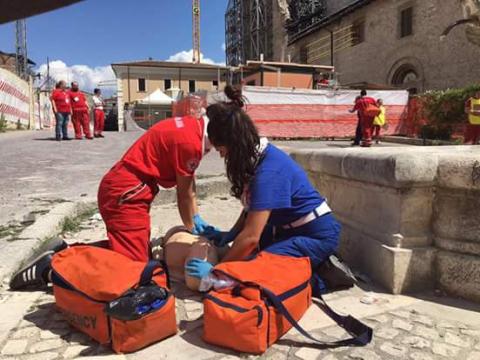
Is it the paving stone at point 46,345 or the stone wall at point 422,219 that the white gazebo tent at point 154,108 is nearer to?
the stone wall at point 422,219

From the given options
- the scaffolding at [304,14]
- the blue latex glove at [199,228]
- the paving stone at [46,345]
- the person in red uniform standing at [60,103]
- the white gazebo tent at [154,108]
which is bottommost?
the paving stone at [46,345]

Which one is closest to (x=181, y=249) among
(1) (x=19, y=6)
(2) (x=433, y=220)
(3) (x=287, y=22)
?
(2) (x=433, y=220)

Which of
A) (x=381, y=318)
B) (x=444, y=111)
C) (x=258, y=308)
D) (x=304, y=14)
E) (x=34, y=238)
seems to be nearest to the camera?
(x=258, y=308)

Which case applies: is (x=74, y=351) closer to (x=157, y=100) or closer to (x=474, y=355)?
(x=474, y=355)

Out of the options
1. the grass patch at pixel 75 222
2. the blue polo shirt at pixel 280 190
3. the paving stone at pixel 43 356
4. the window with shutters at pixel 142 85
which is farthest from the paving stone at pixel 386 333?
the window with shutters at pixel 142 85

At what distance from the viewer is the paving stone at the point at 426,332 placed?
2264 mm

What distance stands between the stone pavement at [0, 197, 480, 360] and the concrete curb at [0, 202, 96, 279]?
268 mm

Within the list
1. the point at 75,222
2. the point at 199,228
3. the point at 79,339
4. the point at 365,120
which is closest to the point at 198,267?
the point at 199,228

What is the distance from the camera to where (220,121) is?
2373 millimetres

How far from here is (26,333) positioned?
2.29 meters

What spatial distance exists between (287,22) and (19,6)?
142 ft

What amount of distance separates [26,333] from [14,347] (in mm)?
146

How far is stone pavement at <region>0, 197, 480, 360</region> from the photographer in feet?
6.85

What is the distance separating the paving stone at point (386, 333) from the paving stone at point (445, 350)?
0.20 meters
